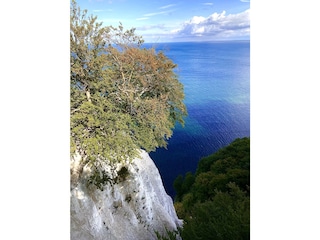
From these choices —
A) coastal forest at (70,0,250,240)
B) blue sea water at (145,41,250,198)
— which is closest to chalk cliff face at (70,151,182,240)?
coastal forest at (70,0,250,240)

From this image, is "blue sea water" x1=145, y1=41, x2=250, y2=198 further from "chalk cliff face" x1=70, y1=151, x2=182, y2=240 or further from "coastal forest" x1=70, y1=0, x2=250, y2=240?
"chalk cliff face" x1=70, y1=151, x2=182, y2=240

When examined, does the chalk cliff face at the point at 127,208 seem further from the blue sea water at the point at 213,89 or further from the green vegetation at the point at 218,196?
the blue sea water at the point at 213,89

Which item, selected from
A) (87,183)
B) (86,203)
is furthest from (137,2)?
(86,203)

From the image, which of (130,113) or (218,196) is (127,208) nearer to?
(218,196)

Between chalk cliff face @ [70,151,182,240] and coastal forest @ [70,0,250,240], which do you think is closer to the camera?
coastal forest @ [70,0,250,240]

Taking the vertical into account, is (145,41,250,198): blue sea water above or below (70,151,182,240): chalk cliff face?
above
